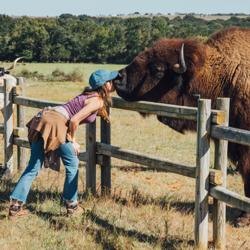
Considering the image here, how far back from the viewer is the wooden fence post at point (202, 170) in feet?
20.4

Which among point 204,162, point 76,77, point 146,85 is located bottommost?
point 76,77

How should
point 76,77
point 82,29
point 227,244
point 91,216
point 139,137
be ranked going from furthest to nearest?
1. point 82,29
2. point 76,77
3. point 139,137
4. point 91,216
5. point 227,244

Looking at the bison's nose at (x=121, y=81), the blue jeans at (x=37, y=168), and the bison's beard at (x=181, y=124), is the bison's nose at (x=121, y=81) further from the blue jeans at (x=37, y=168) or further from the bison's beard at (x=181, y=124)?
the blue jeans at (x=37, y=168)

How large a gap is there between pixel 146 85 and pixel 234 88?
3.98 feet

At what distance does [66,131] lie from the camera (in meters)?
7.05

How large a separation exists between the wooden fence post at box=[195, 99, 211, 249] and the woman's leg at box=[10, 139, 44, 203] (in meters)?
2.01

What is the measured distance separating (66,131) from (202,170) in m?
1.75

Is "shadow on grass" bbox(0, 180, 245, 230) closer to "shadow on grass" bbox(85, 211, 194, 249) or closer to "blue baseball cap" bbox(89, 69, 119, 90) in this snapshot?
"shadow on grass" bbox(85, 211, 194, 249)

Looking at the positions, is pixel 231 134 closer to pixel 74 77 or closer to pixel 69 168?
pixel 69 168

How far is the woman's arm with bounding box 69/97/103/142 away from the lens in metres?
6.84

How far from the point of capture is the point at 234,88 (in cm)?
790

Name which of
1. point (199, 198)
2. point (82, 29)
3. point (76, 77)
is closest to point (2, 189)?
point (199, 198)

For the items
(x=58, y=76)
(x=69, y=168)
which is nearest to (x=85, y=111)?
(x=69, y=168)

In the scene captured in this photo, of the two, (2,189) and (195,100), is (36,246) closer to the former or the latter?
(2,189)
